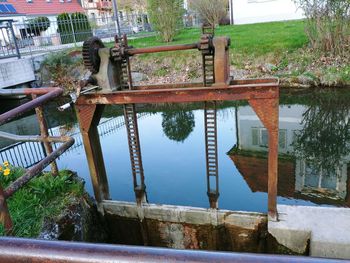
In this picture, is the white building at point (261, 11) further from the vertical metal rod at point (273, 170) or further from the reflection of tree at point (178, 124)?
the vertical metal rod at point (273, 170)

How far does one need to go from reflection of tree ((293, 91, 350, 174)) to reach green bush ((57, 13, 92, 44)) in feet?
45.3

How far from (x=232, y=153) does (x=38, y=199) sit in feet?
15.5

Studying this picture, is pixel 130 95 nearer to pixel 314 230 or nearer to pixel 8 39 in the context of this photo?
pixel 314 230

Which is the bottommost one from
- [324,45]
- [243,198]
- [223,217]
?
[243,198]

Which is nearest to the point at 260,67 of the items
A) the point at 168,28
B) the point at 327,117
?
the point at 327,117

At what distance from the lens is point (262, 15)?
18.9 metres

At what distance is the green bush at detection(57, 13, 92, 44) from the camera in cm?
1842

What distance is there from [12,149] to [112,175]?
3.19m

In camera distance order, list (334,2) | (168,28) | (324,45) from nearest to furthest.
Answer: (334,2)
(324,45)
(168,28)

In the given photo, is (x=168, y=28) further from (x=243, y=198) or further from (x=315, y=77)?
(x=243, y=198)

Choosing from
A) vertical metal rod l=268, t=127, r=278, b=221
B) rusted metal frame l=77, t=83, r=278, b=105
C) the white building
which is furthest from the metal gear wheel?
the white building

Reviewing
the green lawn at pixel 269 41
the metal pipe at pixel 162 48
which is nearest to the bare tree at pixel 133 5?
the green lawn at pixel 269 41

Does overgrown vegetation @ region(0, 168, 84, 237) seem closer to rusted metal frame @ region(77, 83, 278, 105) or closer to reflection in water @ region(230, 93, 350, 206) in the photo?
rusted metal frame @ region(77, 83, 278, 105)

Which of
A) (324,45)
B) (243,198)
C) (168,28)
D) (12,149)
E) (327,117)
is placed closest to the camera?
(243,198)
